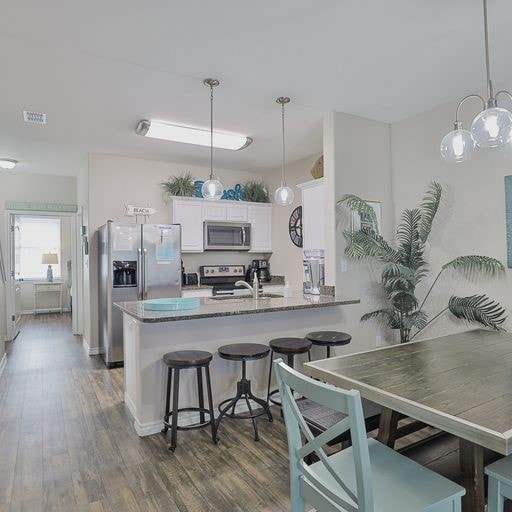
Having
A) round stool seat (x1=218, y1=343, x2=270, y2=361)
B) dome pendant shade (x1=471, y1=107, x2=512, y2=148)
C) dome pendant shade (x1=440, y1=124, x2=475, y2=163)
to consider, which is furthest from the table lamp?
dome pendant shade (x1=471, y1=107, x2=512, y2=148)

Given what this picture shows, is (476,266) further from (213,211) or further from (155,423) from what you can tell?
(213,211)

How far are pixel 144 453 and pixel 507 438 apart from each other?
7.18ft

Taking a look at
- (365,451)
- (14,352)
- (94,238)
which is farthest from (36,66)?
(14,352)

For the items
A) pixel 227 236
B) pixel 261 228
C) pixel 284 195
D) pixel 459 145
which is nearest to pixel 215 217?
pixel 227 236

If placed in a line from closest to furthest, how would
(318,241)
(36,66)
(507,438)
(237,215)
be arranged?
1. (507,438)
2. (36,66)
3. (318,241)
4. (237,215)

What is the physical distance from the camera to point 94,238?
17.2 feet

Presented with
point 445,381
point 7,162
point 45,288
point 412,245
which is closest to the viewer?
point 445,381

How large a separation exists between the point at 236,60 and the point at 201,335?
6.90ft

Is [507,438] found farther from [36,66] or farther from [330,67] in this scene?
[36,66]

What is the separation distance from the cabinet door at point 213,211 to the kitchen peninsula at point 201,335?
7.17 feet

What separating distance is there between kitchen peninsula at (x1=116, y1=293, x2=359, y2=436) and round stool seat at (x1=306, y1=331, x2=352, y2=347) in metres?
0.25

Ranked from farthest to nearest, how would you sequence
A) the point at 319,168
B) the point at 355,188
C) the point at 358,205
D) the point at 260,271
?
1. the point at 260,271
2. the point at 319,168
3. the point at 355,188
4. the point at 358,205

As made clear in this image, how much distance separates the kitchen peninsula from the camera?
2830 millimetres

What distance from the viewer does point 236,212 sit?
228 inches
